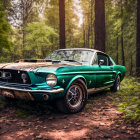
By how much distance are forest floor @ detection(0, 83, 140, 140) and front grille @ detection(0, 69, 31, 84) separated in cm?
80

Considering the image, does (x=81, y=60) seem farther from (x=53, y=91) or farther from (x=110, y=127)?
(x=110, y=127)

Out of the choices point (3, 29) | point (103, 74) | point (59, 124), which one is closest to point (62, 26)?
point (3, 29)

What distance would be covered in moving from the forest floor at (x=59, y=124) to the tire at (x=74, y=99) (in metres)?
0.16

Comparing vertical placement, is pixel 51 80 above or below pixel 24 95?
above

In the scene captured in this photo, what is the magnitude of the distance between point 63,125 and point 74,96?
3.05 feet

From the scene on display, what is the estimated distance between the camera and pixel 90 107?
465 centimetres

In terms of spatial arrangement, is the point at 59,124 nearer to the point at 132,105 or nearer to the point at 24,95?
the point at 24,95

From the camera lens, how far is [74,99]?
4137mm

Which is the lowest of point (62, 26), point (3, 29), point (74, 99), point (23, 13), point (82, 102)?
point (82, 102)

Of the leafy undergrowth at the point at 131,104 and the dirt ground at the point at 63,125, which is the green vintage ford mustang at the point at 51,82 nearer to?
the dirt ground at the point at 63,125

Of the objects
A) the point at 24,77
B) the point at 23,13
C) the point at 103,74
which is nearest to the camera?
the point at 24,77

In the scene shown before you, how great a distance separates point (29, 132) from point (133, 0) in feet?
41.4

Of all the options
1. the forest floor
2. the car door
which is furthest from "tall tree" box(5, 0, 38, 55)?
the forest floor

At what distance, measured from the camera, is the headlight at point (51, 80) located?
3495 mm
